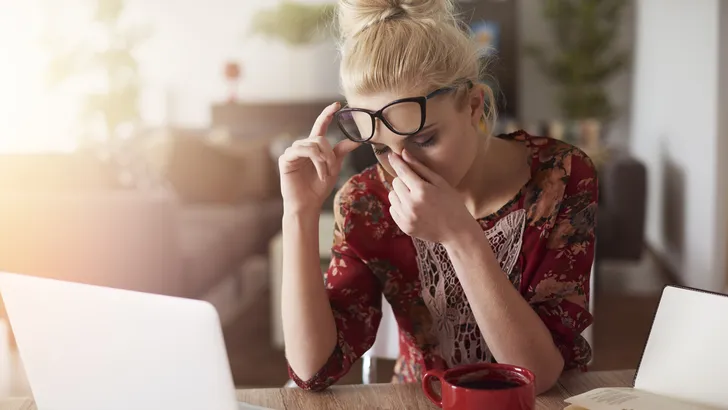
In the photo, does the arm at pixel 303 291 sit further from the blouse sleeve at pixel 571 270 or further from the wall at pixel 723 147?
the wall at pixel 723 147

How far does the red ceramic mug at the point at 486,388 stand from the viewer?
0.77 meters

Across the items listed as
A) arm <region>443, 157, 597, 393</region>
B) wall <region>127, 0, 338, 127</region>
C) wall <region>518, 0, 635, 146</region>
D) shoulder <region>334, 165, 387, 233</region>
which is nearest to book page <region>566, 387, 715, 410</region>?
arm <region>443, 157, 597, 393</region>

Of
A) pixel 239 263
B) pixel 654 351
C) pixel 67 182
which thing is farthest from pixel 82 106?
pixel 654 351

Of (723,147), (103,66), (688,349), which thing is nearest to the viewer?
(688,349)

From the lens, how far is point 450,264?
4.15ft

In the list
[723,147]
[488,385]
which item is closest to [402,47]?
[488,385]

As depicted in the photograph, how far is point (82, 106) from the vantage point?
5.91 metres

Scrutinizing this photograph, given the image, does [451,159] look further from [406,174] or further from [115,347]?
[115,347]

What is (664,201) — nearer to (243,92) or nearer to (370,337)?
(243,92)

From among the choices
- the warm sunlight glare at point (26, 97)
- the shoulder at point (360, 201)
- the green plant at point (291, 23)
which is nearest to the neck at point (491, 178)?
the shoulder at point (360, 201)

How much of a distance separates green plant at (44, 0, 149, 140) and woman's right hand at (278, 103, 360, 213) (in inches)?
194

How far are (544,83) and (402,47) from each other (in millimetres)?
5841

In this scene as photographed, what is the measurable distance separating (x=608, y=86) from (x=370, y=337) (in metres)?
5.76

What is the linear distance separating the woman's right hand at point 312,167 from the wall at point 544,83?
567 centimetres
